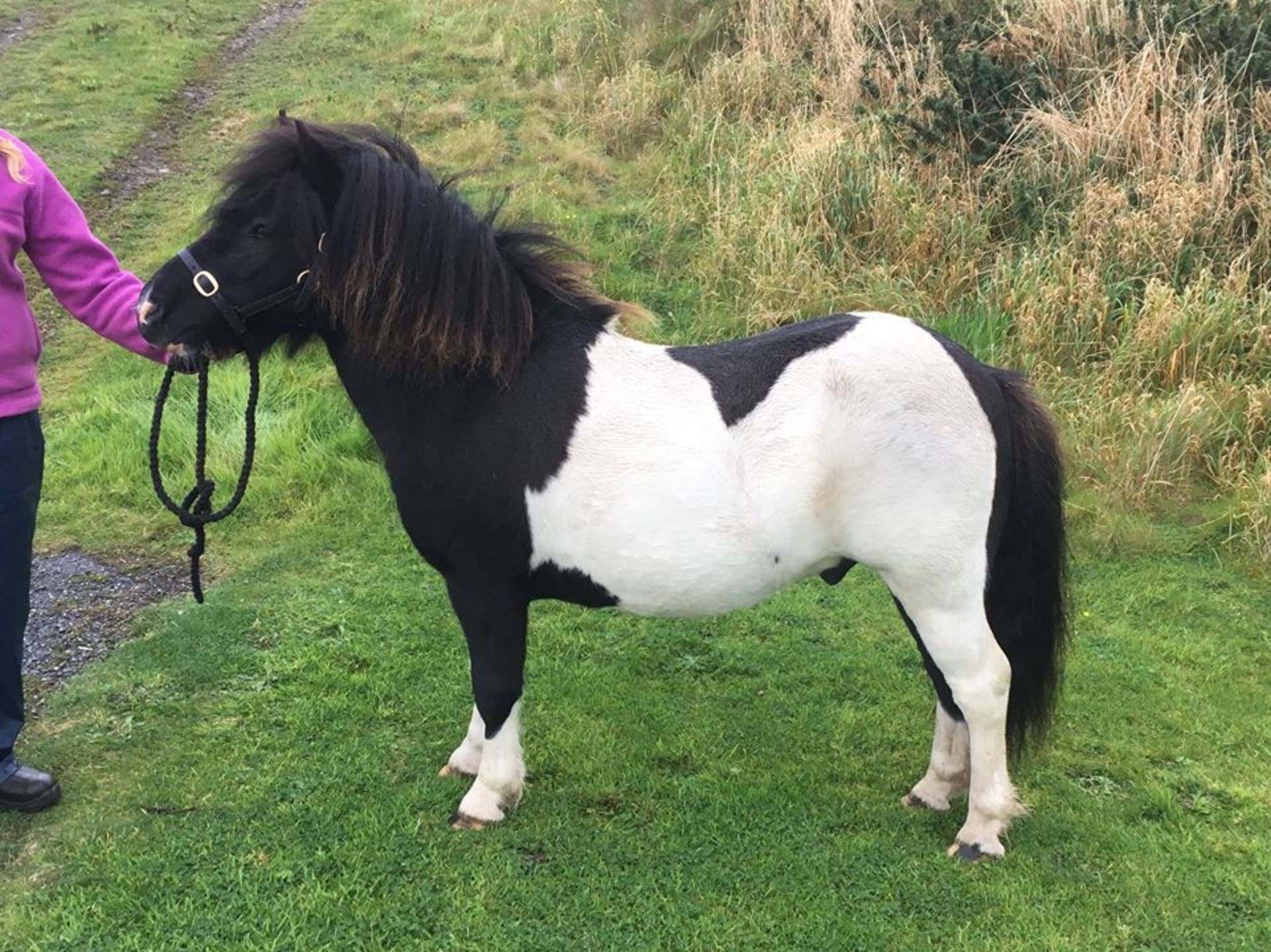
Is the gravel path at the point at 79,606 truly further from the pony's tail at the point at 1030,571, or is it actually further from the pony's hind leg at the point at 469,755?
the pony's tail at the point at 1030,571

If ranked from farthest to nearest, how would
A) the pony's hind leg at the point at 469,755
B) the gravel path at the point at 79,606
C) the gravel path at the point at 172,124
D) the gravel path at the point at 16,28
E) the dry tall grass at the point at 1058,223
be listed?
the gravel path at the point at 16,28, the gravel path at the point at 172,124, the dry tall grass at the point at 1058,223, the gravel path at the point at 79,606, the pony's hind leg at the point at 469,755

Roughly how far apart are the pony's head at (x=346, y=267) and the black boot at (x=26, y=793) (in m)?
1.62

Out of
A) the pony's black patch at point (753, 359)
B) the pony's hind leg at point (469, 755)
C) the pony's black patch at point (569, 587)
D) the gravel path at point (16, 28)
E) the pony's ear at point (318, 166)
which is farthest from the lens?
the gravel path at point (16, 28)

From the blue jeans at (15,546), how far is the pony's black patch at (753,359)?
2.01 meters

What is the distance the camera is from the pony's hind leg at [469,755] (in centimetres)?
333

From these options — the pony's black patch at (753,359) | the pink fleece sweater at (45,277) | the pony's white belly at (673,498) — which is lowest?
the pony's white belly at (673,498)

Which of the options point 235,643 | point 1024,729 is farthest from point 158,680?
point 1024,729

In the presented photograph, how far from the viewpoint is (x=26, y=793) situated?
3.19 metres

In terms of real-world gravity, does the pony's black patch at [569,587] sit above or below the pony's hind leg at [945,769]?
above

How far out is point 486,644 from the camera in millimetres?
2965

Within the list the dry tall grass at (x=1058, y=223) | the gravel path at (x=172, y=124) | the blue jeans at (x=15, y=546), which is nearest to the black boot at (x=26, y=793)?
the blue jeans at (x=15, y=546)

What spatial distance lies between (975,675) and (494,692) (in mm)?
1449

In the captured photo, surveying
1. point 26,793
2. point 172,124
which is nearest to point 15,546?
point 26,793

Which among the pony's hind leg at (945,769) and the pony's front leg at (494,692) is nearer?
the pony's front leg at (494,692)
